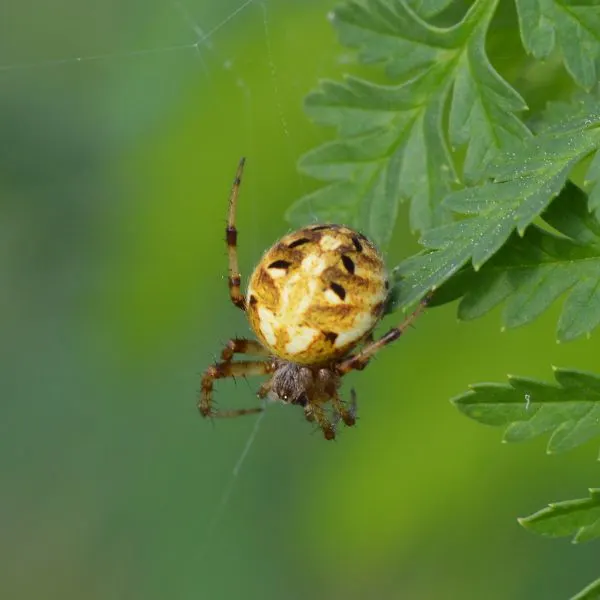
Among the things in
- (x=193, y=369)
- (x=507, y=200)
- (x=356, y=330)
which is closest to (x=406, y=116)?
(x=507, y=200)

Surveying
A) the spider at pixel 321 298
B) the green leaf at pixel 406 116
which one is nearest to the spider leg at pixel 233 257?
the spider at pixel 321 298

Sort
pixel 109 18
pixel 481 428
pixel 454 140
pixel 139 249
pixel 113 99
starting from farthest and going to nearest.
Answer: pixel 109 18 < pixel 113 99 < pixel 139 249 < pixel 481 428 < pixel 454 140

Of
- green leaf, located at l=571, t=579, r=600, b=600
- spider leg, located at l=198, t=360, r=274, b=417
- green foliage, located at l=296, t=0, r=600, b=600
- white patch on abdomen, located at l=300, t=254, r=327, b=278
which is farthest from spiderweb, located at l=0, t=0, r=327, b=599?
green leaf, located at l=571, t=579, r=600, b=600

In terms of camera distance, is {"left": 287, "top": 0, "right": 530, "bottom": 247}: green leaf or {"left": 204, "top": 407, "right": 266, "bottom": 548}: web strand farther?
{"left": 204, "top": 407, "right": 266, "bottom": 548}: web strand

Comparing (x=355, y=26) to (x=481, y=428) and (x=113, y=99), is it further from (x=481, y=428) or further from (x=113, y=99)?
(x=113, y=99)

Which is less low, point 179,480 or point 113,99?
point 113,99

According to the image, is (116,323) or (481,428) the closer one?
(481,428)

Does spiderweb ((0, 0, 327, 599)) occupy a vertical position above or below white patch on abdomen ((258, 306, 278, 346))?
above

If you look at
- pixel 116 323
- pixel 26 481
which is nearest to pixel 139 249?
pixel 116 323

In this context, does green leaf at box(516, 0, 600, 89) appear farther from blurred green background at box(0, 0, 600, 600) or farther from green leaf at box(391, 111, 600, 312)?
blurred green background at box(0, 0, 600, 600)
